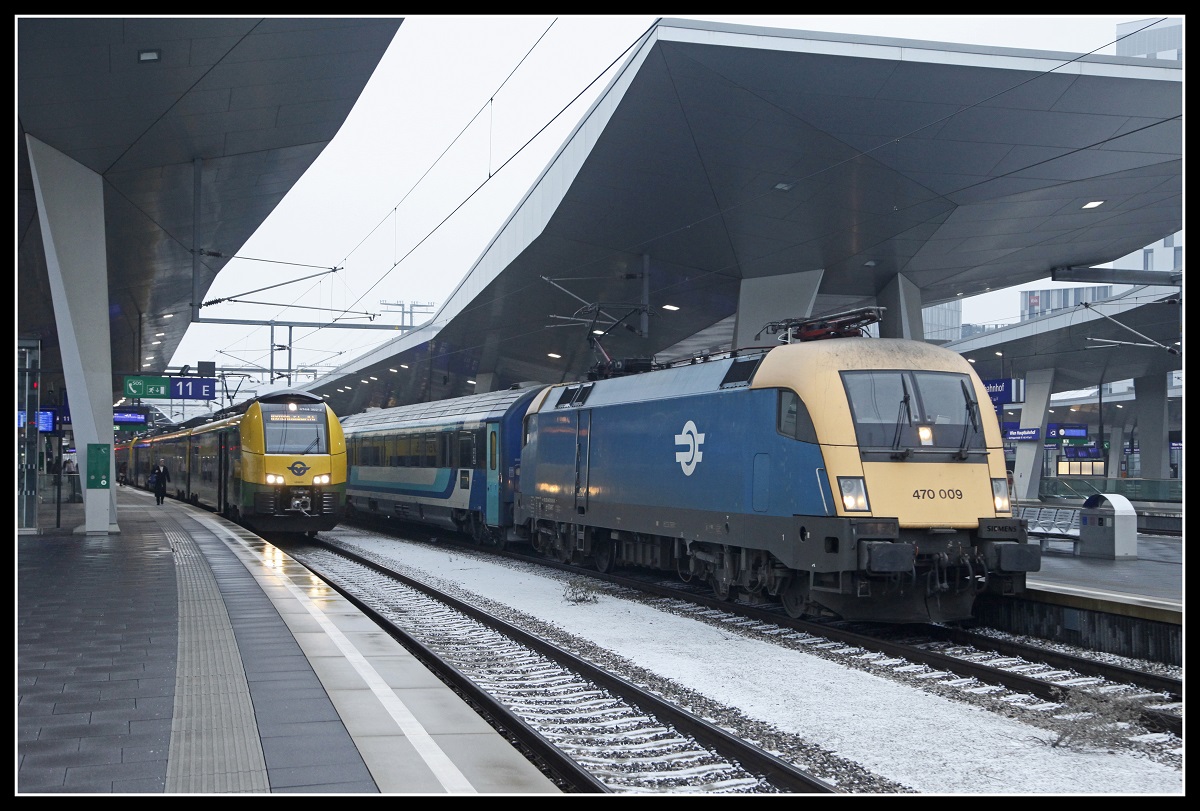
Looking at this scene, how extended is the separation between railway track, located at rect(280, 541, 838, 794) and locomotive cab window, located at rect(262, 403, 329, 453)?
1161cm

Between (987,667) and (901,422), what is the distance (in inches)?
110

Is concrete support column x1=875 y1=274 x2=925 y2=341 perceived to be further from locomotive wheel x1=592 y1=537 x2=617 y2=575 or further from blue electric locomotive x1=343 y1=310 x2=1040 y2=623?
blue electric locomotive x1=343 y1=310 x2=1040 y2=623

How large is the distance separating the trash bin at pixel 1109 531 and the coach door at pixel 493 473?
11.4 m

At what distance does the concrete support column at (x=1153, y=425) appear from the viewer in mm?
53312

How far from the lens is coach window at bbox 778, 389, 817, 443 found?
1107cm

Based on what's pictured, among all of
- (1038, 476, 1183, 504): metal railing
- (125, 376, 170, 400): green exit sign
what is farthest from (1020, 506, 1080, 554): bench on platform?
(125, 376, 170, 400): green exit sign

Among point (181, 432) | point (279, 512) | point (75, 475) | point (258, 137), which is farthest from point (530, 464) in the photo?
point (75, 475)

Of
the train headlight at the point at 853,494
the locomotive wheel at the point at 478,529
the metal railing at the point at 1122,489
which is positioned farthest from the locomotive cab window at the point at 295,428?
the metal railing at the point at 1122,489

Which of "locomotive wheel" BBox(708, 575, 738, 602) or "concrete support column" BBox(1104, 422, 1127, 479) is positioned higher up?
"concrete support column" BBox(1104, 422, 1127, 479)

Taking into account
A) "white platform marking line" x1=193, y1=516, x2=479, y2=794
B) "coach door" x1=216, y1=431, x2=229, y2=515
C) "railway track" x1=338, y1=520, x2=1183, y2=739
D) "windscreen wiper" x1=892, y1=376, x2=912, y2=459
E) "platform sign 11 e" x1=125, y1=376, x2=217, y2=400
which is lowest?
"railway track" x1=338, y1=520, x2=1183, y2=739

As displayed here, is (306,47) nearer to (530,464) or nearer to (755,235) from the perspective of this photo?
(530,464)

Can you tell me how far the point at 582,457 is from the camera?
17.3m

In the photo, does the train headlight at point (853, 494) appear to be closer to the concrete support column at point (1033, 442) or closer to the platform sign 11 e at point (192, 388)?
the platform sign 11 e at point (192, 388)

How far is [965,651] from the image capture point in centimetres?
1062
